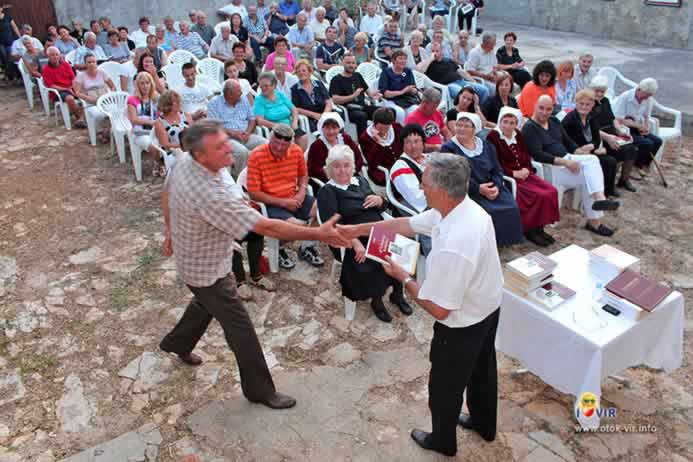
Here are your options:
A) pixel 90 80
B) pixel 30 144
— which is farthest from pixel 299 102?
pixel 30 144

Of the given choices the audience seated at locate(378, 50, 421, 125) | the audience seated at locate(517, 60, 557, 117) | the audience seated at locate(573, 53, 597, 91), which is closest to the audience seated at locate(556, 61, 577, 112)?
the audience seated at locate(573, 53, 597, 91)

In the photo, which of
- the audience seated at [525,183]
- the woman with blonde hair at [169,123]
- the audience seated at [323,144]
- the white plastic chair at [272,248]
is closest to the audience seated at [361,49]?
the woman with blonde hair at [169,123]

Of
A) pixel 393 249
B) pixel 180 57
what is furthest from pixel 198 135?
pixel 180 57

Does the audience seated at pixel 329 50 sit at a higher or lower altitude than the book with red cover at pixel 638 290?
higher

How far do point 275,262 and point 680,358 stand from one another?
2.90 metres

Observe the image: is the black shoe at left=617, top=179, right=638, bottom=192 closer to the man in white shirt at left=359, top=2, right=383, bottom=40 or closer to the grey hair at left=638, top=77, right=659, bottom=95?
the grey hair at left=638, top=77, right=659, bottom=95

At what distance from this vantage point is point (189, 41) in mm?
10023

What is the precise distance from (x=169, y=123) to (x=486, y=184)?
327 centimetres

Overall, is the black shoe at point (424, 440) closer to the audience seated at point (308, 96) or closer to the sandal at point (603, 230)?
the sandal at point (603, 230)

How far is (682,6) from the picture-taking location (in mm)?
12391

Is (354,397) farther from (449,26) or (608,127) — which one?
(449,26)

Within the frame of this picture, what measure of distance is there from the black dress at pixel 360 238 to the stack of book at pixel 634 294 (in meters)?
1.49

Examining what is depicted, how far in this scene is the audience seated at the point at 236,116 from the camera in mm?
5859

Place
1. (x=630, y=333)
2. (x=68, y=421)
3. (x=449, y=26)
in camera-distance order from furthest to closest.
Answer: (x=449, y=26)
(x=68, y=421)
(x=630, y=333)
